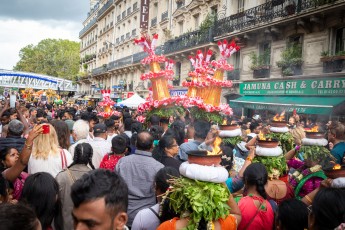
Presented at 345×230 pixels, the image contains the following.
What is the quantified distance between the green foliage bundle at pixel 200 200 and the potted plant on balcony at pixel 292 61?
13.1 meters

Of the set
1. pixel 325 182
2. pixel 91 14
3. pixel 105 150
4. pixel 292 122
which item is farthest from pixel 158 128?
pixel 91 14

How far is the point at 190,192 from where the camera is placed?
8.23 ft

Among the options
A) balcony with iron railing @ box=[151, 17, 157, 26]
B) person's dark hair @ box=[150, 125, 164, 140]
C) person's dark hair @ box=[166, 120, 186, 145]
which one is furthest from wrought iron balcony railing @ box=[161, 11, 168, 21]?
person's dark hair @ box=[150, 125, 164, 140]

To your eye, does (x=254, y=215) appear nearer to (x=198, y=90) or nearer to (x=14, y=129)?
(x=14, y=129)

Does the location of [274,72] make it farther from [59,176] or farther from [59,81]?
[59,81]

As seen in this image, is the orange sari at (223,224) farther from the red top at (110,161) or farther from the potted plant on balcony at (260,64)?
the potted plant on balcony at (260,64)

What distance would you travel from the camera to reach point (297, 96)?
14.4 meters

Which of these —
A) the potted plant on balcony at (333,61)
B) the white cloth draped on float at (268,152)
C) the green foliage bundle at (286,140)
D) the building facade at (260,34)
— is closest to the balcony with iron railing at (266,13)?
the building facade at (260,34)

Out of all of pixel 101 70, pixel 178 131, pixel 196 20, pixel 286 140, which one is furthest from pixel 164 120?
pixel 101 70

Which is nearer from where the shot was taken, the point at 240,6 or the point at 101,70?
the point at 240,6

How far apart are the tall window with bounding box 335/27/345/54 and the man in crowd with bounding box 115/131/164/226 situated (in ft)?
38.3

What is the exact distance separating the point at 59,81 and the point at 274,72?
40843mm

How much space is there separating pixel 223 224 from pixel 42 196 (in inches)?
54.2

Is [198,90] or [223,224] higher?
[198,90]
